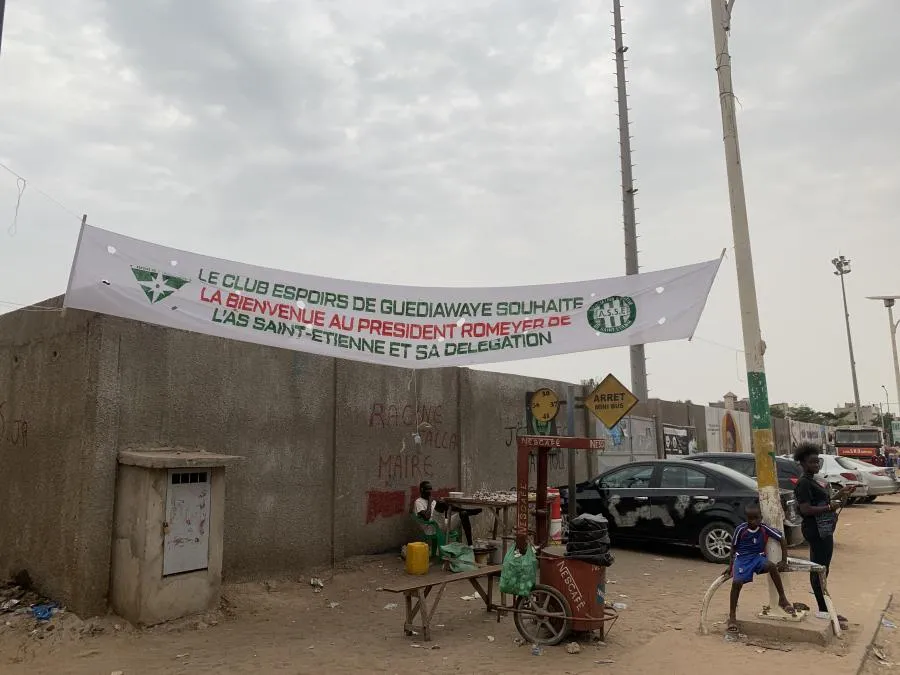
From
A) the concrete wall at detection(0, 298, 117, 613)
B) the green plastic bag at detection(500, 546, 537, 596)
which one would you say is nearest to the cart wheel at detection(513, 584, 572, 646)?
the green plastic bag at detection(500, 546, 537, 596)

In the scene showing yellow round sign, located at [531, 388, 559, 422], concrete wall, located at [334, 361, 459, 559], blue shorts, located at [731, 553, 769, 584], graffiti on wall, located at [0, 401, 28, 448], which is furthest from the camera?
yellow round sign, located at [531, 388, 559, 422]

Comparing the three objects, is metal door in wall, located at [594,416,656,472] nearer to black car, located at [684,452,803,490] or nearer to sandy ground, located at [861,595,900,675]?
black car, located at [684,452,803,490]

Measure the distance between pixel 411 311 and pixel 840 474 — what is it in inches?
505

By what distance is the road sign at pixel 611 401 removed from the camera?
31.2ft

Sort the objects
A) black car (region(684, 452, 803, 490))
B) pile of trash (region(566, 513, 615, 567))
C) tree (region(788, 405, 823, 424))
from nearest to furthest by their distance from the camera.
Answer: pile of trash (region(566, 513, 615, 567)) < black car (region(684, 452, 803, 490)) < tree (region(788, 405, 823, 424))

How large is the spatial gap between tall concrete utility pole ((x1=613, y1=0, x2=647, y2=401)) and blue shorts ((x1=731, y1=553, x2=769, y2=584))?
9.52 meters

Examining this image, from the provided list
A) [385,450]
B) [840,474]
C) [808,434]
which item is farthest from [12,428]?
[808,434]

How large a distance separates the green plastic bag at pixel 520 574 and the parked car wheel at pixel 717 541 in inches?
207

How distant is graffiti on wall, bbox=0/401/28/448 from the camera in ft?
25.6

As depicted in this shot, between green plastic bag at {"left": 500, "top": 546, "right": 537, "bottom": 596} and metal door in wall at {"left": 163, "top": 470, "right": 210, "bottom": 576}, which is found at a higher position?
metal door in wall at {"left": 163, "top": 470, "right": 210, "bottom": 576}

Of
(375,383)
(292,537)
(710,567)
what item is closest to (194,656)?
(292,537)

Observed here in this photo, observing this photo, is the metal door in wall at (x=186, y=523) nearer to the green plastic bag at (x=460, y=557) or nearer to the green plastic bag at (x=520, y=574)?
the green plastic bag at (x=520, y=574)

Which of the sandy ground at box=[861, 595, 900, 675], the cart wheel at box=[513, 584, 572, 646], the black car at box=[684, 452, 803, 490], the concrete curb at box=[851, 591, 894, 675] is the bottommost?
the sandy ground at box=[861, 595, 900, 675]

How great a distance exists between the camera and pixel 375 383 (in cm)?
1004
